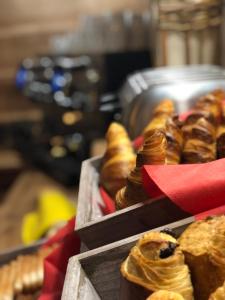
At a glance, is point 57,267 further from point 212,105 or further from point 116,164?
point 212,105

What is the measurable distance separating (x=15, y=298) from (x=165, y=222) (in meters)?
0.79

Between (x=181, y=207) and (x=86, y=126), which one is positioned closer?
(x=181, y=207)

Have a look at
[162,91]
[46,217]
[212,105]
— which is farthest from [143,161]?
[46,217]

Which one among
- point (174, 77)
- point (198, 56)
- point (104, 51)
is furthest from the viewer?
point (104, 51)

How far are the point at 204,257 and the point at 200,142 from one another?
323 mm

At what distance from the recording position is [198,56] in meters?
2.23

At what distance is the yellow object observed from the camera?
208 centimetres

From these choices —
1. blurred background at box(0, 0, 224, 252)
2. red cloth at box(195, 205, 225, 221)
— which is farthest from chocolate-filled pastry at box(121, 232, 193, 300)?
blurred background at box(0, 0, 224, 252)

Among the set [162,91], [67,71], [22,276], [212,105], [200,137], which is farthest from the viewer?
[67,71]

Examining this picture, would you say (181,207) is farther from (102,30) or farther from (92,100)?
(102,30)

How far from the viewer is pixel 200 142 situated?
0.80 meters

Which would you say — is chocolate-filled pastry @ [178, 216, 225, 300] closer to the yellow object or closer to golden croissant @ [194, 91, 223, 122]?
golden croissant @ [194, 91, 223, 122]

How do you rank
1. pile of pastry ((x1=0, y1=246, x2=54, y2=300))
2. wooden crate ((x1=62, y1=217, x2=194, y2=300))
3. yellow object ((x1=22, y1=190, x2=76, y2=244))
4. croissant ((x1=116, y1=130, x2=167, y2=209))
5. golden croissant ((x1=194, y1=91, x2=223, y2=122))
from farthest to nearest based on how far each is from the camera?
1. yellow object ((x1=22, y1=190, x2=76, y2=244))
2. pile of pastry ((x1=0, y1=246, x2=54, y2=300))
3. golden croissant ((x1=194, y1=91, x2=223, y2=122))
4. croissant ((x1=116, y1=130, x2=167, y2=209))
5. wooden crate ((x1=62, y1=217, x2=194, y2=300))

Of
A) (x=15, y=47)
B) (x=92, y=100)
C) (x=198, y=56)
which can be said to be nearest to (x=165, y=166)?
(x=198, y=56)
